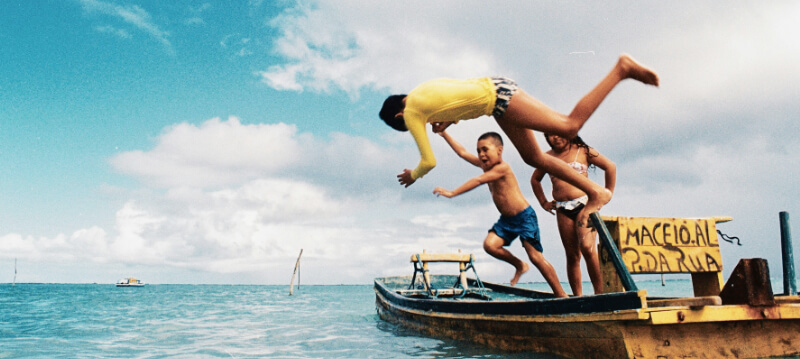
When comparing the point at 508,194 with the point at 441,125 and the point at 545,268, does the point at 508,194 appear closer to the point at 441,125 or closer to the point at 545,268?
the point at 545,268

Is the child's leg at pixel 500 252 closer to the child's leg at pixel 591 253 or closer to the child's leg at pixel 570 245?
the child's leg at pixel 570 245

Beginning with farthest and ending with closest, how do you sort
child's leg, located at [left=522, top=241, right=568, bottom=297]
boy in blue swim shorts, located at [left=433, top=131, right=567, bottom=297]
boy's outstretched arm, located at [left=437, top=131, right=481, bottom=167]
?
boy's outstretched arm, located at [left=437, top=131, right=481, bottom=167] → boy in blue swim shorts, located at [left=433, top=131, right=567, bottom=297] → child's leg, located at [left=522, top=241, right=568, bottom=297]

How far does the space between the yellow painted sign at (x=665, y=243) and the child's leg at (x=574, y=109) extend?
1.84 m

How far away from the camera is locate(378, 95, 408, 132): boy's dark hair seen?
3.51 meters

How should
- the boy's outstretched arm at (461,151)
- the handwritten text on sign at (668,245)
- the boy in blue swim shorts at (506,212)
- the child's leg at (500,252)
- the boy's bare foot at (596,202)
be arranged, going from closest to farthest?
1. the boy's bare foot at (596,202)
2. the handwritten text on sign at (668,245)
3. the boy in blue swim shorts at (506,212)
4. the child's leg at (500,252)
5. the boy's outstretched arm at (461,151)

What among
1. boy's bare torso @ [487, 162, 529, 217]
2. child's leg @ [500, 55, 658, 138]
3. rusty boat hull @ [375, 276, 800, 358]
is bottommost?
rusty boat hull @ [375, 276, 800, 358]

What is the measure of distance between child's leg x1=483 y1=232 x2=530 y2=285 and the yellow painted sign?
1.34m

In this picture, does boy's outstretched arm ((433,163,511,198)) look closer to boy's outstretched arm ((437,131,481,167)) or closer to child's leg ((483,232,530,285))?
boy's outstretched arm ((437,131,481,167))

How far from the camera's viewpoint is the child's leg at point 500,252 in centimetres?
565

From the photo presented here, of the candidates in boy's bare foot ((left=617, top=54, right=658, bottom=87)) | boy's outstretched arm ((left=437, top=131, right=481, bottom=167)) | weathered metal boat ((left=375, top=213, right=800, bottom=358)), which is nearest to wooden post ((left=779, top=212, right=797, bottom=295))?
weathered metal boat ((left=375, top=213, right=800, bottom=358))

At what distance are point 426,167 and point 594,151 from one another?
2.49 metres

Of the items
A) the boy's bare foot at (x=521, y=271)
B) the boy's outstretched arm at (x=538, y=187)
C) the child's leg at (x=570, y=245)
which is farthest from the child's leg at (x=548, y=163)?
the boy's bare foot at (x=521, y=271)

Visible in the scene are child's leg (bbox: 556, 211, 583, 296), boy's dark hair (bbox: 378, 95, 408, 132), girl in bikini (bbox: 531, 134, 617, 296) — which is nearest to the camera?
boy's dark hair (bbox: 378, 95, 408, 132)

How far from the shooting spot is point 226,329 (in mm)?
10727
